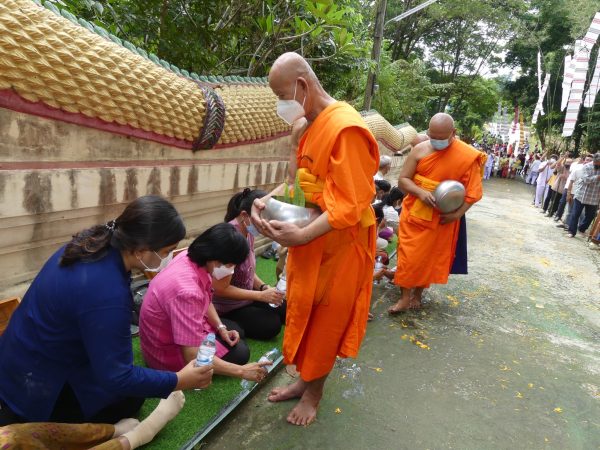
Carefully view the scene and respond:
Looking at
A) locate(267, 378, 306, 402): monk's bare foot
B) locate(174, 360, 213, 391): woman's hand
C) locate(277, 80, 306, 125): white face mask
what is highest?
locate(277, 80, 306, 125): white face mask

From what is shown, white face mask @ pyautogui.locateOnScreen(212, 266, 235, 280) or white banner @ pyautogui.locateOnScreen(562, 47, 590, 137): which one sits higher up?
white banner @ pyautogui.locateOnScreen(562, 47, 590, 137)

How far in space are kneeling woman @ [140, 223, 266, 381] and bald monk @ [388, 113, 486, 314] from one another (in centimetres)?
216

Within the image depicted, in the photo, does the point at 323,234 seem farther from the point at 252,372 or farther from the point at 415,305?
the point at 415,305

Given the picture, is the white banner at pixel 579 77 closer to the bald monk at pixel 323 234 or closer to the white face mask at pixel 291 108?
the bald monk at pixel 323 234

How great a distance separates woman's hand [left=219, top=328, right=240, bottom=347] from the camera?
106 inches

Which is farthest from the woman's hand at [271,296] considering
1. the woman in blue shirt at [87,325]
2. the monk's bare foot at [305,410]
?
the woman in blue shirt at [87,325]

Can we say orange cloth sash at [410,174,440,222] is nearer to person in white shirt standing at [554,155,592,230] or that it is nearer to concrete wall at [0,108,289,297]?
concrete wall at [0,108,289,297]

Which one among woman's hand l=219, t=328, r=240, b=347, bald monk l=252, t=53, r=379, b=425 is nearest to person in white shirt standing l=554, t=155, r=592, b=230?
bald monk l=252, t=53, r=379, b=425

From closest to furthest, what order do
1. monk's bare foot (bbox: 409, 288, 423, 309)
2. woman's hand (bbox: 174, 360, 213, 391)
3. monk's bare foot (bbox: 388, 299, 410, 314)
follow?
woman's hand (bbox: 174, 360, 213, 391) → monk's bare foot (bbox: 388, 299, 410, 314) → monk's bare foot (bbox: 409, 288, 423, 309)

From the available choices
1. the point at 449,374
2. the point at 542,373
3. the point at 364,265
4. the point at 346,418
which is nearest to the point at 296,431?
the point at 346,418

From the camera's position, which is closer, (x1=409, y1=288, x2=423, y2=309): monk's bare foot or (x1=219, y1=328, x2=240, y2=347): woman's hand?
(x1=219, y1=328, x2=240, y2=347): woman's hand

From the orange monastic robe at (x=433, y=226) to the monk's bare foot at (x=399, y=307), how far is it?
0.21 meters

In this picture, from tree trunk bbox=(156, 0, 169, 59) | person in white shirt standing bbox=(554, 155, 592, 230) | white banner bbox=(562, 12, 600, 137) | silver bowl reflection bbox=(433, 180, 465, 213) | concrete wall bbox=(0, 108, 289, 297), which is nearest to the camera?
concrete wall bbox=(0, 108, 289, 297)

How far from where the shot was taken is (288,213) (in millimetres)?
1950
